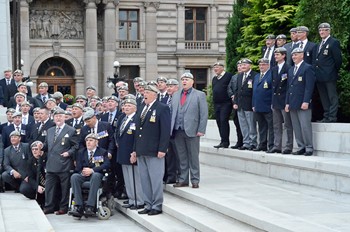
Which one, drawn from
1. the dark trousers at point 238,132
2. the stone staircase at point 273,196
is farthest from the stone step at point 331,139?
the dark trousers at point 238,132

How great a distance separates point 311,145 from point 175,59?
119 feet

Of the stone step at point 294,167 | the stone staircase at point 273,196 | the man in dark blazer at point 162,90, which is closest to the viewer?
the stone staircase at point 273,196

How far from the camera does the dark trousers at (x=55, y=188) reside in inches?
505

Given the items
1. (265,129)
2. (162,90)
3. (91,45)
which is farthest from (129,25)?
(162,90)

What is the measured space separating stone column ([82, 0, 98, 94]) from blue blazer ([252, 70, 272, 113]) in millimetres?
32184

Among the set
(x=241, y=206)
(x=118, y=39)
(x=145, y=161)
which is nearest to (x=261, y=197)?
(x=241, y=206)

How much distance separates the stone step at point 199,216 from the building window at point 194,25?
37734 mm

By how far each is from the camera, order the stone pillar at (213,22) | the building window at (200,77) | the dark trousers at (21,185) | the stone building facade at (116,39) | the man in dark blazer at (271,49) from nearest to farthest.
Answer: the dark trousers at (21,185), the man in dark blazer at (271,49), the stone building facade at (116,39), the stone pillar at (213,22), the building window at (200,77)

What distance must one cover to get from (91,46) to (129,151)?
3386 centimetres

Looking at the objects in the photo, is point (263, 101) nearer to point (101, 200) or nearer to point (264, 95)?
point (264, 95)

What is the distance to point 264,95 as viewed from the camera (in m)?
13.2

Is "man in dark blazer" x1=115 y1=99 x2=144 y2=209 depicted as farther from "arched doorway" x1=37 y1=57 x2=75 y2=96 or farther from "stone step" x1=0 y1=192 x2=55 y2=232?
"arched doorway" x1=37 y1=57 x2=75 y2=96

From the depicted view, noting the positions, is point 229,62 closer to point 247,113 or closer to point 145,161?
point 247,113

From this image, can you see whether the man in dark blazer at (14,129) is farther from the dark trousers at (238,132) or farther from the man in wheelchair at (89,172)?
the dark trousers at (238,132)
